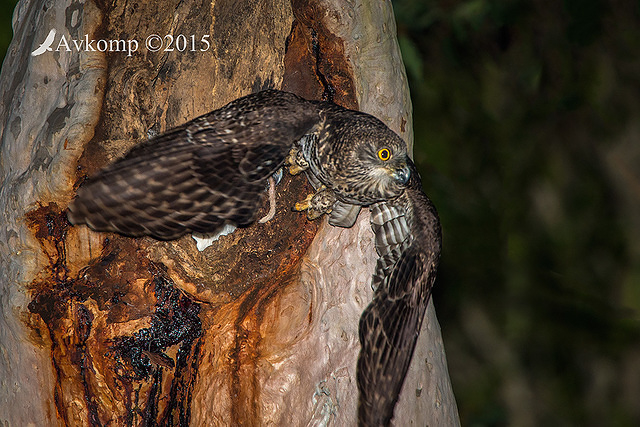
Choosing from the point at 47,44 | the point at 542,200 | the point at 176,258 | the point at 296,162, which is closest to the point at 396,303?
the point at 296,162

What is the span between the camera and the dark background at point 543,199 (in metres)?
4.02

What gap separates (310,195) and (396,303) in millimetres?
555

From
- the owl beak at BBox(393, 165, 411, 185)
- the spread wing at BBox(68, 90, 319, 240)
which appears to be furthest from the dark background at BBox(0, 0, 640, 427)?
the spread wing at BBox(68, 90, 319, 240)

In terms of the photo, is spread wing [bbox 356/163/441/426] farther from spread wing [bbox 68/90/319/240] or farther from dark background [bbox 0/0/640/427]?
dark background [bbox 0/0/640/427]

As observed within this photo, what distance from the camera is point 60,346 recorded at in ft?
6.50

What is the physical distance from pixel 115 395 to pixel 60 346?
0.85 ft

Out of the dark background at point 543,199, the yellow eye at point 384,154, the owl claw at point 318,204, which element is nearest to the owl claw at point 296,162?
the owl claw at point 318,204

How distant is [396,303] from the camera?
2035 mm

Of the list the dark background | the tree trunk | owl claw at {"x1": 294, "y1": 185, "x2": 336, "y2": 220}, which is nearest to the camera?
the tree trunk

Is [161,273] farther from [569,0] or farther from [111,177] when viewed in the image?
[569,0]

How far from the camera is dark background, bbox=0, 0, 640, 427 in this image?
402 centimetres

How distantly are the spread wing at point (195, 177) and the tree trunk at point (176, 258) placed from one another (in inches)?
15.0

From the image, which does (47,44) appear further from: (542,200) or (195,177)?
(542,200)

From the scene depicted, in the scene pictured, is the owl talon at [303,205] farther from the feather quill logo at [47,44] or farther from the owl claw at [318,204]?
the feather quill logo at [47,44]
